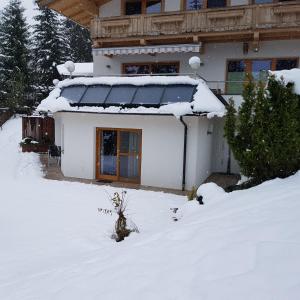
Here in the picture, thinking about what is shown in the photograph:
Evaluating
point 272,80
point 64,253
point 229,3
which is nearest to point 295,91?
point 272,80

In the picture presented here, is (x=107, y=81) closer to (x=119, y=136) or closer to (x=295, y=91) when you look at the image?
(x=119, y=136)

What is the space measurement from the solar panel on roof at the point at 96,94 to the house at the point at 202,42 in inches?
19.0

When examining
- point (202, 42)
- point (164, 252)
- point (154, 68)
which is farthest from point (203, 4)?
point (164, 252)

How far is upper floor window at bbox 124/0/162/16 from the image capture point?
1748 centimetres

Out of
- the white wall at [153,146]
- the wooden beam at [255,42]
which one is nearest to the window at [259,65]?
the wooden beam at [255,42]

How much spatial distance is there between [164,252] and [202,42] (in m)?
13.8

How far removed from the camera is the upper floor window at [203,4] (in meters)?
16.5

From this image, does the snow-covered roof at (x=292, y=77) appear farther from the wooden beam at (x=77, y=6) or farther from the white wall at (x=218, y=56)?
the wooden beam at (x=77, y=6)

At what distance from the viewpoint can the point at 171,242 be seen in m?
4.77

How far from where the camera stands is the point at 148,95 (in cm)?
1266

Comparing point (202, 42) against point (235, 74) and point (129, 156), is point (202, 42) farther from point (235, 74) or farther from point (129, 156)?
point (129, 156)

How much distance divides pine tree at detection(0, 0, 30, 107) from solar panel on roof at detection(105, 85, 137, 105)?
21.8m

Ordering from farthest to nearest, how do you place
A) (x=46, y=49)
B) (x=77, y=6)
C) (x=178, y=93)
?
(x=46, y=49) < (x=77, y=6) < (x=178, y=93)

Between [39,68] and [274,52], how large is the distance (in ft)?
87.4
